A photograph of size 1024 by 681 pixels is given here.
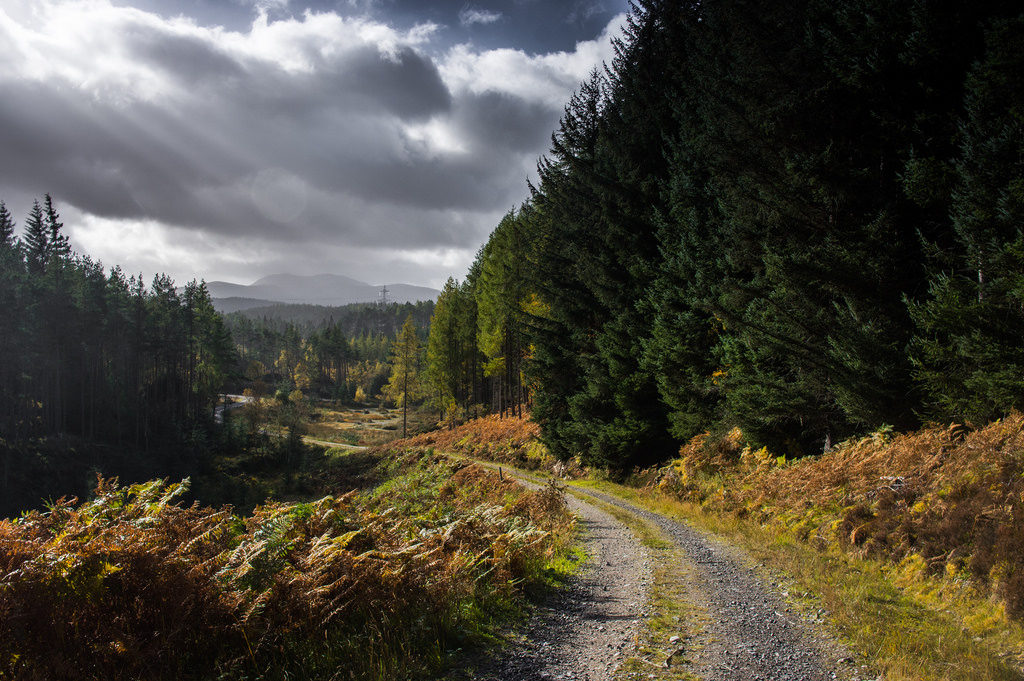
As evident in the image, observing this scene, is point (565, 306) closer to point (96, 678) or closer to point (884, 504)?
point (884, 504)

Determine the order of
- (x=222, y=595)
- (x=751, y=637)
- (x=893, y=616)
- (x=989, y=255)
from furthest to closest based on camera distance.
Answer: (x=989, y=255), (x=893, y=616), (x=751, y=637), (x=222, y=595)

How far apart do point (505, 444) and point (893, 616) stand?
25.3 meters

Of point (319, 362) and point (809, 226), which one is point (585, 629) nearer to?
point (809, 226)

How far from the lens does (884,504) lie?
320 inches

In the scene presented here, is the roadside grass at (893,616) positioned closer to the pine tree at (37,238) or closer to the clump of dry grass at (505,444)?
the clump of dry grass at (505,444)

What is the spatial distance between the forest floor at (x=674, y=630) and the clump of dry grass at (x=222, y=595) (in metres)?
0.82

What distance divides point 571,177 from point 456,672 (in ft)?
68.9

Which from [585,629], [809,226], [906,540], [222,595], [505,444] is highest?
[809,226]

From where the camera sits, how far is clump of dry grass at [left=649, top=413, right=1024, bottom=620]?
19.7 ft

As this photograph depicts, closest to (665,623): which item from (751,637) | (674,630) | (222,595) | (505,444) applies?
(674,630)

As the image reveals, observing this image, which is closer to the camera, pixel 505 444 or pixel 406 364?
pixel 505 444

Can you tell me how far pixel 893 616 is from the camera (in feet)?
18.7

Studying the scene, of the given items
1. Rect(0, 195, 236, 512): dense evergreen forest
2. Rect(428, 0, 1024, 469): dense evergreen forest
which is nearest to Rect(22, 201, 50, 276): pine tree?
Rect(0, 195, 236, 512): dense evergreen forest

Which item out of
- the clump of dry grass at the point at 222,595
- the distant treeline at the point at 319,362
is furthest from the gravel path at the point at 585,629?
the distant treeline at the point at 319,362
